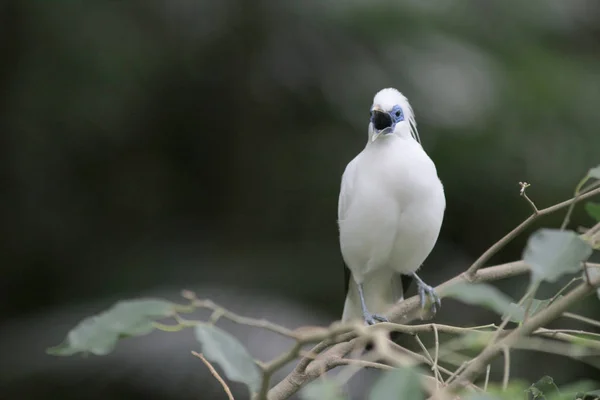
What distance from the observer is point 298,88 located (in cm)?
491

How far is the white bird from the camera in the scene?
2.29 m

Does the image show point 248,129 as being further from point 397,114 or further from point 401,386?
point 401,386

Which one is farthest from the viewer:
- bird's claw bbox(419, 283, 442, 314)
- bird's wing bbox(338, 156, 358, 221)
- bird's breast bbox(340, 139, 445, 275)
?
bird's wing bbox(338, 156, 358, 221)

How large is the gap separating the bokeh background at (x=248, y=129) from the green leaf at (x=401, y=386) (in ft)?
11.4

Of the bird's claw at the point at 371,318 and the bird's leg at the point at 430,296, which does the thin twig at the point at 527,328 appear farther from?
the bird's claw at the point at 371,318

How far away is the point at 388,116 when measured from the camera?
2346 mm

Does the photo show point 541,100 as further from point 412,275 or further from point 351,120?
point 412,275

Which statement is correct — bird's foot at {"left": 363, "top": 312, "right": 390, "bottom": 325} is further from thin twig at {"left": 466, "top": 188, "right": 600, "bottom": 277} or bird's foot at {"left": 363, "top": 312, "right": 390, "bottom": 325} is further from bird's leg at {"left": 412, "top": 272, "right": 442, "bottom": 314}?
thin twig at {"left": 466, "top": 188, "right": 600, "bottom": 277}

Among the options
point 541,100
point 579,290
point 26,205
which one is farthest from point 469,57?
point 579,290

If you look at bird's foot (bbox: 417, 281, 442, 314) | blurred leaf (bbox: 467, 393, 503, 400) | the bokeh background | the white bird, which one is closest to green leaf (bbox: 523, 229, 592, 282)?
blurred leaf (bbox: 467, 393, 503, 400)

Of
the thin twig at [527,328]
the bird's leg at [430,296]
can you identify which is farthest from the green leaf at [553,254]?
the bird's leg at [430,296]

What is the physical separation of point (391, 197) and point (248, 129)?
2.82m

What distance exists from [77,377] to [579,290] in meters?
3.45

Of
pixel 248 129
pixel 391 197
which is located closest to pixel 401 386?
pixel 391 197
